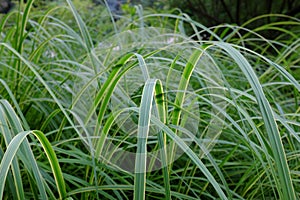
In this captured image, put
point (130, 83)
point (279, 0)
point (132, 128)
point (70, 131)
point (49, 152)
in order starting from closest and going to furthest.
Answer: point (49, 152)
point (132, 128)
point (70, 131)
point (130, 83)
point (279, 0)

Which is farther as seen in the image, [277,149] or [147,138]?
[147,138]

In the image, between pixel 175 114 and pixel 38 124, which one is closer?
pixel 175 114

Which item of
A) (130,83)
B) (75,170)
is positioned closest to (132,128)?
(75,170)

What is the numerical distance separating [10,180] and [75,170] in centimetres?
32

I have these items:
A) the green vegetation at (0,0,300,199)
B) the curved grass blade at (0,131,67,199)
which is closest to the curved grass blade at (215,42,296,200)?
the green vegetation at (0,0,300,199)

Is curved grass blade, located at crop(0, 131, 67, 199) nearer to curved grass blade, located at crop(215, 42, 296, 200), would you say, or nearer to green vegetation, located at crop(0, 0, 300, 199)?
green vegetation, located at crop(0, 0, 300, 199)

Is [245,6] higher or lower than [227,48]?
lower

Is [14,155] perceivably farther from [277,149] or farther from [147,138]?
[277,149]

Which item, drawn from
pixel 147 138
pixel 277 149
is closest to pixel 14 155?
pixel 147 138

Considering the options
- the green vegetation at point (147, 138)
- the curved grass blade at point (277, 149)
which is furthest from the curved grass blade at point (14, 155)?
the curved grass blade at point (277, 149)

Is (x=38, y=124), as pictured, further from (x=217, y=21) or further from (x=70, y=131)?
(x=217, y=21)

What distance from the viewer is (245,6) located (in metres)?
2.81

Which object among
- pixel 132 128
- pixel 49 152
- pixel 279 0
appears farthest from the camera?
pixel 279 0

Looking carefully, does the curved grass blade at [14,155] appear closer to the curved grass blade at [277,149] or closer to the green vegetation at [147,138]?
the green vegetation at [147,138]
